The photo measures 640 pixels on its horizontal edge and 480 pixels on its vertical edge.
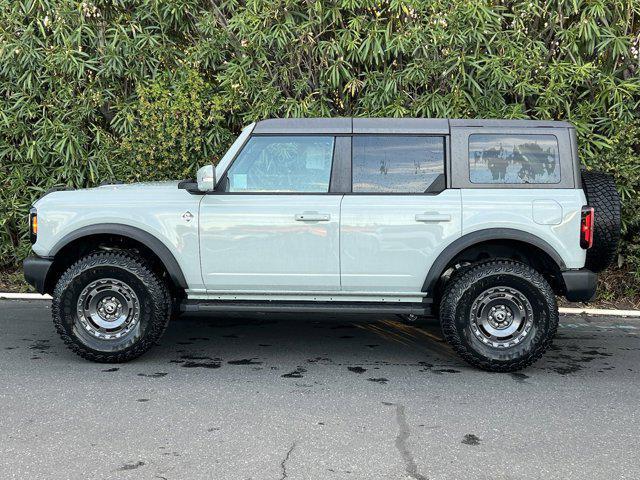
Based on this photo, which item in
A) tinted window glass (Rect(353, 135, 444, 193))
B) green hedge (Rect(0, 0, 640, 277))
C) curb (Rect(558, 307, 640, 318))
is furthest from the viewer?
green hedge (Rect(0, 0, 640, 277))

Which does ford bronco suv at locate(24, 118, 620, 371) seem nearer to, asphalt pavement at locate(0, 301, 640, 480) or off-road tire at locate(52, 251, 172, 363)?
off-road tire at locate(52, 251, 172, 363)

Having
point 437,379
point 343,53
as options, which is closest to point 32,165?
point 343,53

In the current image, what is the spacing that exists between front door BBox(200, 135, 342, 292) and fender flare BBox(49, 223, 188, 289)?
0.21m

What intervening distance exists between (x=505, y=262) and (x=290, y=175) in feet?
5.54

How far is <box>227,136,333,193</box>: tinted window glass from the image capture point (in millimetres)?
5500

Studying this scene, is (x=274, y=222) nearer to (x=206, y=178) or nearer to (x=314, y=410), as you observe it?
(x=206, y=178)

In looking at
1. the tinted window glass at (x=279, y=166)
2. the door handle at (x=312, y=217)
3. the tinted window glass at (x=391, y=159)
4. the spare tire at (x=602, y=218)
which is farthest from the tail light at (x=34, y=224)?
the spare tire at (x=602, y=218)

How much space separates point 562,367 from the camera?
18.3ft

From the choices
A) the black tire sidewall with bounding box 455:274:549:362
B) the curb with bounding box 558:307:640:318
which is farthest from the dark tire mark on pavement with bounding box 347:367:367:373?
the curb with bounding box 558:307:640:318

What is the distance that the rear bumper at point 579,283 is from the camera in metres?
5.33

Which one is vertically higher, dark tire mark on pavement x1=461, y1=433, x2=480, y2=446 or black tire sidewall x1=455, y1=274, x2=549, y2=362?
black tire sidewall x1=455, y1=274, x2=549, y2=362

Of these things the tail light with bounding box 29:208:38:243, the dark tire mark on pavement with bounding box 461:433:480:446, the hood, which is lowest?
the dark tire mark on pavement with bounding box 461:433:480:446

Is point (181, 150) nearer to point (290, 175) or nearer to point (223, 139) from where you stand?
point (223, 139)

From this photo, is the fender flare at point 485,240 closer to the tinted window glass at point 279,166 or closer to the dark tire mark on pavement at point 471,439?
the tinted window glass at point 279,166
